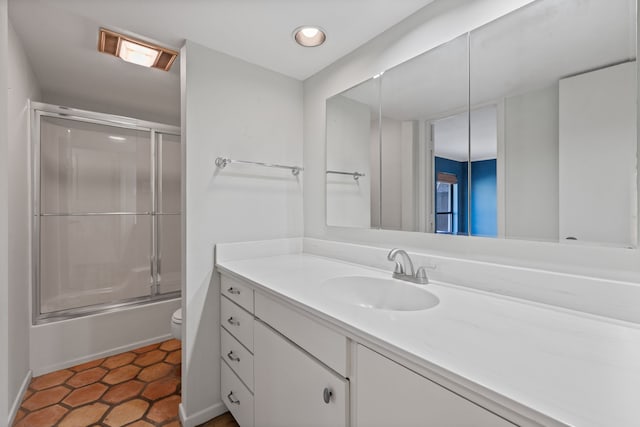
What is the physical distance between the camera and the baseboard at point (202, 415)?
154cm

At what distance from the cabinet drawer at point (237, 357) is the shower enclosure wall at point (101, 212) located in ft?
4.52

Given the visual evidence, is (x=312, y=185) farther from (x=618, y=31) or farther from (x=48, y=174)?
(x=48, y=174)

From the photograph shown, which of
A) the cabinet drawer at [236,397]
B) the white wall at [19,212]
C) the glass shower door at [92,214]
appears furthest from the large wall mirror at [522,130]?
the glass shower door at [92,214]

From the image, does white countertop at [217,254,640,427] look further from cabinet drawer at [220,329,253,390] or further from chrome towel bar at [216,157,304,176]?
chrome towel bar at [216,157,304,176]

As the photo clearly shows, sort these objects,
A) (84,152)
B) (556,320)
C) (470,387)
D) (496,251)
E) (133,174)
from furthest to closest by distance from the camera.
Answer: (133,174) < (84,152) < (496,251) < (556,320) < (470,387)

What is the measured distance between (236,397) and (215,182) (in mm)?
1164

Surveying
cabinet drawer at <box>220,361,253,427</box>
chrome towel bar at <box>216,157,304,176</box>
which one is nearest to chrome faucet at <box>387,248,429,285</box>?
cabinet drawer at <box>220,361,253,427</box>

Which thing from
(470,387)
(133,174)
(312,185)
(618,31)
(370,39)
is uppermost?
(370,39)

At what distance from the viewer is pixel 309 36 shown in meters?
1.58

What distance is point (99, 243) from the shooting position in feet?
8.40

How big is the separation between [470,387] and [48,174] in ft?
10.4

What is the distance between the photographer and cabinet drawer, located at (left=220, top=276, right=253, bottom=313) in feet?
4.40

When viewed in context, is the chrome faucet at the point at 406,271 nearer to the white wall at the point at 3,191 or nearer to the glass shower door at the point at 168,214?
the white wall at the point at 3,191

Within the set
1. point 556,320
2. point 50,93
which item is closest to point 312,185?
point 556,320
